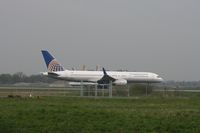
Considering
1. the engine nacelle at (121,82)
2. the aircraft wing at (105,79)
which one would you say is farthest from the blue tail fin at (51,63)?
the engine nacelle at (121,82)

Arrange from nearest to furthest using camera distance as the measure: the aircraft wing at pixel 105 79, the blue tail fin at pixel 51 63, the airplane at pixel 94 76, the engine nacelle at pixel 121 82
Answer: the engine nacelle at pixel 121 82
the aircraft wing at pixel 105 79
the airplane at pixel 94 76
the blue tail fin at pixel 51 63

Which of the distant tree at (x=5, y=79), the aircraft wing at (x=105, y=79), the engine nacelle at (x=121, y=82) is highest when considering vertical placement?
the distant tree at (x=5, y=79)

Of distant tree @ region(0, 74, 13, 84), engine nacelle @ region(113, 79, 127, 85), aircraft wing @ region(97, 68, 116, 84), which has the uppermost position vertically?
distant tree @ region(0, 74, 13, 84)

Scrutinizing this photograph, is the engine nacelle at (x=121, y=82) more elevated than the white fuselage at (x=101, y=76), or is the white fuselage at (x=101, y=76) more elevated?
the white fuselage at (x=101, y=76)

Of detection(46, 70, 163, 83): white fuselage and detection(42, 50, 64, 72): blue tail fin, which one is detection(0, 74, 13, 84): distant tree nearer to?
detection(42, 50, 64, 72): blue tail fin

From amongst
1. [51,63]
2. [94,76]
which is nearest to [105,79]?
[94,76]

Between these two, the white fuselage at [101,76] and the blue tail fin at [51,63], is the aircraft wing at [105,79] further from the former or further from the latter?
the blue tail fin at [51,63]

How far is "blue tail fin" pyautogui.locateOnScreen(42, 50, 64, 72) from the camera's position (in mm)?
77825

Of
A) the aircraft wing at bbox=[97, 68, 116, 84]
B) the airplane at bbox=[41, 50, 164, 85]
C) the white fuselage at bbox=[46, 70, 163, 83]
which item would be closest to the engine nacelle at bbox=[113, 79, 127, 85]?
the airplane at bbox=[41, 50, 164, 85]

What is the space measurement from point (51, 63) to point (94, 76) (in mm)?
7544

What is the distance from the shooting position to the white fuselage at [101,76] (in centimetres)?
7512

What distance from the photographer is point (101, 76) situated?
252 ft

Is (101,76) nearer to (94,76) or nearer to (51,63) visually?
(94,76)

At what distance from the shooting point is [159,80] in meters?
78.1
